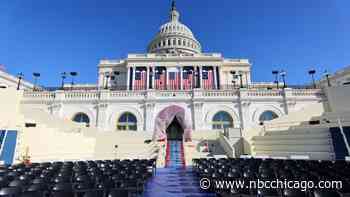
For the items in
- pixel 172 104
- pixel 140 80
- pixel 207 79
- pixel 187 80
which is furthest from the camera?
pixel 207 79

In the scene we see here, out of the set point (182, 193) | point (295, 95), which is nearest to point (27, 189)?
point (182, 193)

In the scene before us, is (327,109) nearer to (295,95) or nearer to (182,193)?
(295,95)

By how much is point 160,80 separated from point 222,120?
23886 millimetres

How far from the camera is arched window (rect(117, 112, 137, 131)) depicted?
3041 centimetres

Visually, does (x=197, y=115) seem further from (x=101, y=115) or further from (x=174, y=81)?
(x=174, y=81)

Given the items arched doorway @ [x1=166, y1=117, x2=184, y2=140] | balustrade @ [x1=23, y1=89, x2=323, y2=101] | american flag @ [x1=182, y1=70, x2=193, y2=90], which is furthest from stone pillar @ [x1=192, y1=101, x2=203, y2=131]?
american flag @ [x1=182, y1=70, x2=193, y2=90]

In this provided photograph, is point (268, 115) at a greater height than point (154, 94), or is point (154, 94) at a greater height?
point (154, 94)

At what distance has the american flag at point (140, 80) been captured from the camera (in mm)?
46781

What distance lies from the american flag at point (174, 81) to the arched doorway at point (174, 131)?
56.6 ft

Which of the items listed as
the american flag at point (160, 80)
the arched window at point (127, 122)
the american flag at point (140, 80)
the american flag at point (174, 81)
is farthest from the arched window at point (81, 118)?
the american flag at point (174, 81)

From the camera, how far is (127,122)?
30.6 m

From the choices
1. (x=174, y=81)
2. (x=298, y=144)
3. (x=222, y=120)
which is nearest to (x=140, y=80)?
(x=174, y=81)

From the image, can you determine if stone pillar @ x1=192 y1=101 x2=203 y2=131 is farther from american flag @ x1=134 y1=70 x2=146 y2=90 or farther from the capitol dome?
the capitol dome

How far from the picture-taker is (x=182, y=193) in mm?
7965
